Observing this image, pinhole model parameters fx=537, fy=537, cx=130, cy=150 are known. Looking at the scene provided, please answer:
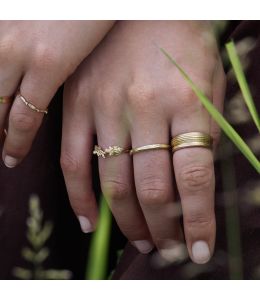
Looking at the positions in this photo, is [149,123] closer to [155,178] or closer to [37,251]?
[155,178]

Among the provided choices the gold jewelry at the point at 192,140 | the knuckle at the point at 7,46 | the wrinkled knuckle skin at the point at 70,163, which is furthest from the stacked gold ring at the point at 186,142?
the knuckle at the point at 7,46

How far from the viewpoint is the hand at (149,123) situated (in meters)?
0.71

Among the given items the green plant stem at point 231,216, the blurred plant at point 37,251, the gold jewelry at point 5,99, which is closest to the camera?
the blurred plant at point 37,251

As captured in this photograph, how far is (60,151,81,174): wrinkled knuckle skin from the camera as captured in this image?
801mm

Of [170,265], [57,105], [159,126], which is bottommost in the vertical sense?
[170,265]

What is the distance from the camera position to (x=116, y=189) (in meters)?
0.75

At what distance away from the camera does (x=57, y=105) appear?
0.94 meters

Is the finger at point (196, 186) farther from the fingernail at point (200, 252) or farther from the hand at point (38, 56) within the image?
the hand at point (38, 56)

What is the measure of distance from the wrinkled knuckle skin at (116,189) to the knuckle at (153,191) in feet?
0.11

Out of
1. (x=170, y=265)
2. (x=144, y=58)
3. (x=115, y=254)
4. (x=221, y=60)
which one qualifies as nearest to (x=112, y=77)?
(x=144, y=58)

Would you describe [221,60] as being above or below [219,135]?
above

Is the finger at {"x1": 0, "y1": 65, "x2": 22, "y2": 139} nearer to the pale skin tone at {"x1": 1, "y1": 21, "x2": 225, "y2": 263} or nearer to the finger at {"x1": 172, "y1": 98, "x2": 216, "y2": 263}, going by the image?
the pale skin tone at {"x1": 1, "y1": 21, "x2": 225, "y2": 263}

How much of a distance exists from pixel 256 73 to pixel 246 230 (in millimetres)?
218
